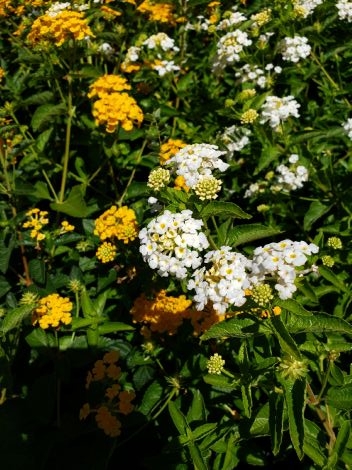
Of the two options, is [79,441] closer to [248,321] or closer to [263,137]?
[248,321]

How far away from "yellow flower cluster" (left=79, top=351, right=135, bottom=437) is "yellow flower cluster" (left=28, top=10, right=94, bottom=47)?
1841mm

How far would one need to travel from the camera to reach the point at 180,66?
12.1ft

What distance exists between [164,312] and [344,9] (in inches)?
A: 93.0

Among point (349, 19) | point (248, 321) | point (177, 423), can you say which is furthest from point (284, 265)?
point (349, 19)

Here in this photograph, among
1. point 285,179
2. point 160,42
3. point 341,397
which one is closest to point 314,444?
point 341,397

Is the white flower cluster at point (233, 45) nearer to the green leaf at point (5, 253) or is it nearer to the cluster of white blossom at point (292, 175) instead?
the cluster of white blossom at point (292, 175)

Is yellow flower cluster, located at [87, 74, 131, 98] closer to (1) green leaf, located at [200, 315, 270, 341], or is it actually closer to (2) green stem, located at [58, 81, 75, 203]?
(2) green stem, located at [58, 81, 75, 203]

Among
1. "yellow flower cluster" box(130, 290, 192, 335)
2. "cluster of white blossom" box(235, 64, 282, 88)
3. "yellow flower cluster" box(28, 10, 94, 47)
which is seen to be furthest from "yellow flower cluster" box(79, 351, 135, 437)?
"cluster of white blossom" box(235, 64, 282, 88)

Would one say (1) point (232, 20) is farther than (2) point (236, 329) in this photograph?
Yes

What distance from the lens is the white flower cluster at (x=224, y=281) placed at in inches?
63.3

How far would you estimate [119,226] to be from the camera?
247 centimetres

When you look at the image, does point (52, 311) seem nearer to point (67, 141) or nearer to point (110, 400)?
point (110, 400)

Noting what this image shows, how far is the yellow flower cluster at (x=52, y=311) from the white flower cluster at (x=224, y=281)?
0.88 m

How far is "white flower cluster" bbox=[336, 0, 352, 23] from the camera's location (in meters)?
3.17
